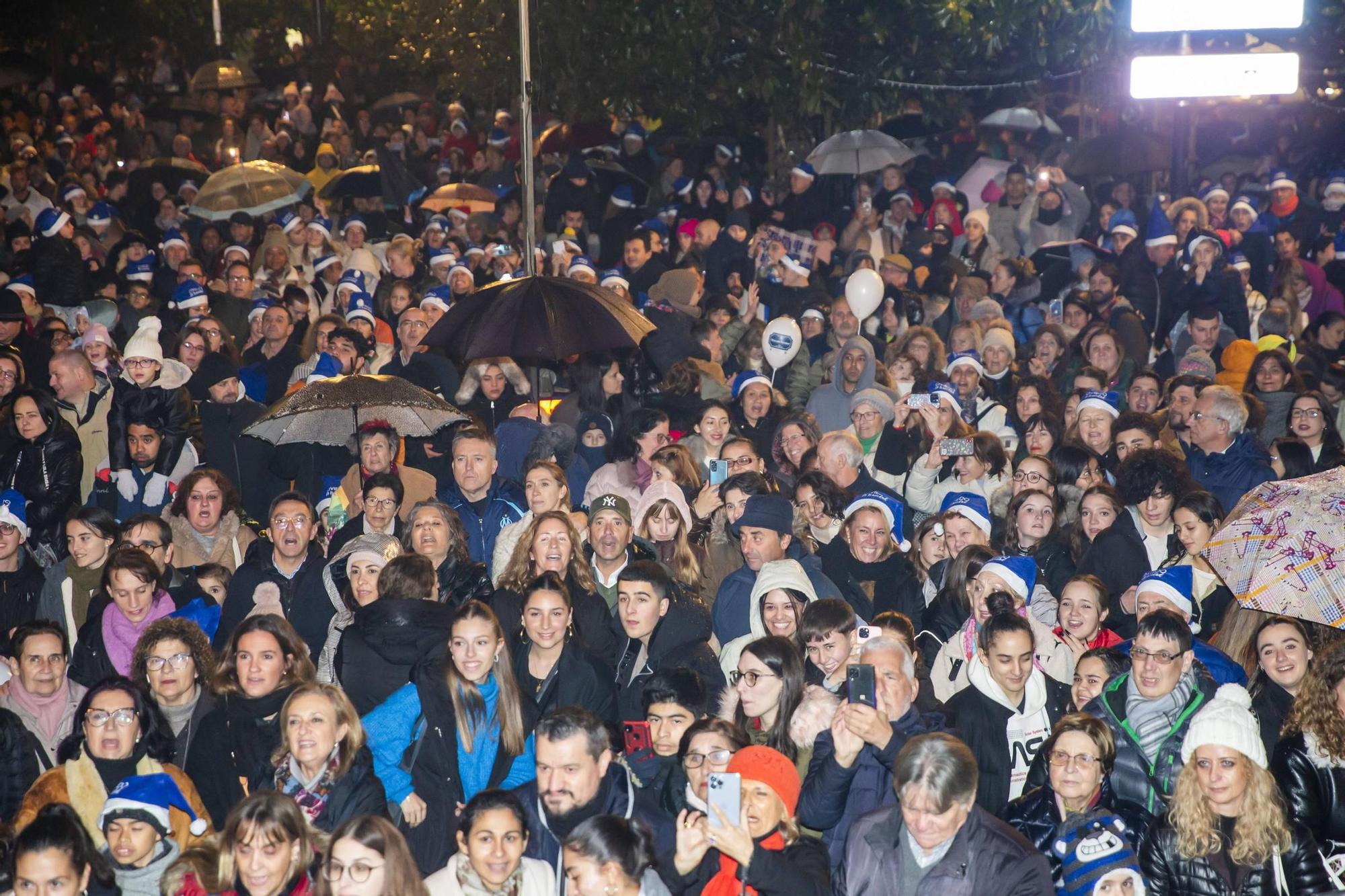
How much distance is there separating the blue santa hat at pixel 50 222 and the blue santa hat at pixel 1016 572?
33.9 feet

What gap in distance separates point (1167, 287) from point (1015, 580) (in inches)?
270

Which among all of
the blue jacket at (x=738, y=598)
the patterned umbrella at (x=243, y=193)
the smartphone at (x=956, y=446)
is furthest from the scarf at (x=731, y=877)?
the patterned umbrella at (x=243, y=193)

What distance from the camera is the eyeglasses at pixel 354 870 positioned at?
5.23 meters

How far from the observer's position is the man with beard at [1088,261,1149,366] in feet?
40.8

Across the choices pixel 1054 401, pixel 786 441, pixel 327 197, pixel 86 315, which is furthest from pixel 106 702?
pixel 327 197

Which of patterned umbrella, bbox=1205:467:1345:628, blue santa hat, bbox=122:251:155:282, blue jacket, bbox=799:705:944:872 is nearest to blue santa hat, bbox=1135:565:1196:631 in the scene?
patterned umbrella, bbox=1205:467:1345:628

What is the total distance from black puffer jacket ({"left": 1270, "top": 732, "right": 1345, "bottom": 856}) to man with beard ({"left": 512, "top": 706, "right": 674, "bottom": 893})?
7.43 ft

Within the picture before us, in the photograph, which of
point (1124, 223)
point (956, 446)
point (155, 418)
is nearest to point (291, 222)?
point (155, 418)

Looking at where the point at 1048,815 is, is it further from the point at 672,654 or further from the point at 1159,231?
the point at 1159,231

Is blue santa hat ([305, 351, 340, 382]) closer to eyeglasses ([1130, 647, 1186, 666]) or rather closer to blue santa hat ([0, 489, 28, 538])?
blue santa hat ([0, 489, 28, 538])

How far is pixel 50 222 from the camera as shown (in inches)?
583

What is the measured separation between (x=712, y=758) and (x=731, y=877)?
0.50m

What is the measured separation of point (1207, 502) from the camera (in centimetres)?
804

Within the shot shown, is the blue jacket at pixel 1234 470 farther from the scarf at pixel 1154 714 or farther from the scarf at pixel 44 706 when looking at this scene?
the scarf at pixel 44 706
